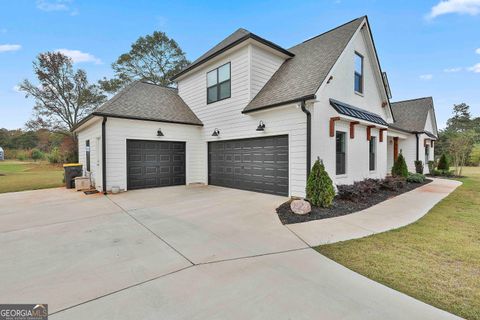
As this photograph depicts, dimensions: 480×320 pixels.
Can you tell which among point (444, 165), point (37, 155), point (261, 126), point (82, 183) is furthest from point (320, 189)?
point (37, 155)

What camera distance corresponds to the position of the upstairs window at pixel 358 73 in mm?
9867

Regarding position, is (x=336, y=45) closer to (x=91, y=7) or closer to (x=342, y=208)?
(x=342, y=208)

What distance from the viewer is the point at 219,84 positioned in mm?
10648

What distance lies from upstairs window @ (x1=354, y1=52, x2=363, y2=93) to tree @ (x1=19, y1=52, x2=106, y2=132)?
95.2 ft

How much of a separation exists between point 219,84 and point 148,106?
368 centimetres

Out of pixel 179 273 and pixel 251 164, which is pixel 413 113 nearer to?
pixel 251 164

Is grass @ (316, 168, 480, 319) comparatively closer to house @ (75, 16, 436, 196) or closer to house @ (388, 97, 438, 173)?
house @ (75, 16, 436, 196)

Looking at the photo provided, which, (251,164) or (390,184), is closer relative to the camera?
(251,164)

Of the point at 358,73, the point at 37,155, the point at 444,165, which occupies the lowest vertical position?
the point at 444,165

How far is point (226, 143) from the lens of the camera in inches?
420

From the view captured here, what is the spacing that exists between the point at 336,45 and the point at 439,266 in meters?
8.27

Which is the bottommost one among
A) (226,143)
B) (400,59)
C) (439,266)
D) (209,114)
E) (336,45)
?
(439,266)

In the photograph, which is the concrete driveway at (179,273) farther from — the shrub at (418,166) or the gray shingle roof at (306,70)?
the shrub at (418,166)

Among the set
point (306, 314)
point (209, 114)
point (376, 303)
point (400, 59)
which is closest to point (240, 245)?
point (306, 314)
